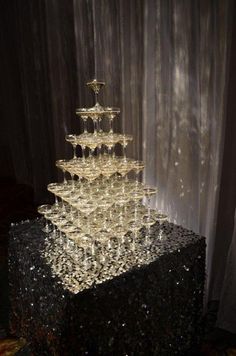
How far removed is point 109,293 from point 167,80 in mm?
1306

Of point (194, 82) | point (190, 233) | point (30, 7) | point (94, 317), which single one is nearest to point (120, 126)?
point (194, 82)

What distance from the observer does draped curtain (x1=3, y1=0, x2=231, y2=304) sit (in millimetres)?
1858

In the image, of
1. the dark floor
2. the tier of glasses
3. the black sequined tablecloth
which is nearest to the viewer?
the black sequined tablecloth

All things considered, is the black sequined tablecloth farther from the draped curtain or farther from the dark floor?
the draped curtain

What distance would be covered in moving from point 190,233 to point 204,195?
0.40 metres

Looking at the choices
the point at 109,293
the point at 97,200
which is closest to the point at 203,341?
the point at 109,293

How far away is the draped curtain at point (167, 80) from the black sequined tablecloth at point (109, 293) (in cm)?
42

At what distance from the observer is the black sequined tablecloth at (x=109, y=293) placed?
1.30 m

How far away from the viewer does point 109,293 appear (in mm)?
1335

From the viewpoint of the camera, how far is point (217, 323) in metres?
2.00

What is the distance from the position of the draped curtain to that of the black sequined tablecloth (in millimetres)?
422

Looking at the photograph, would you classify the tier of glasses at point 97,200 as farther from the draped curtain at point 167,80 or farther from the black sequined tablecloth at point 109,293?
the draped curtain at point 167,80

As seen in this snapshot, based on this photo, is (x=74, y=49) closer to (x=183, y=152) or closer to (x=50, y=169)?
(x=50, y=169)

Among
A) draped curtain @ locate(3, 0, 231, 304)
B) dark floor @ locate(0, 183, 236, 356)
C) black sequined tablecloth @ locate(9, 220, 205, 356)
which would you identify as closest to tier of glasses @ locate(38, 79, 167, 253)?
black sequined tablecloth @ locate(9, 220, 205, 356)
